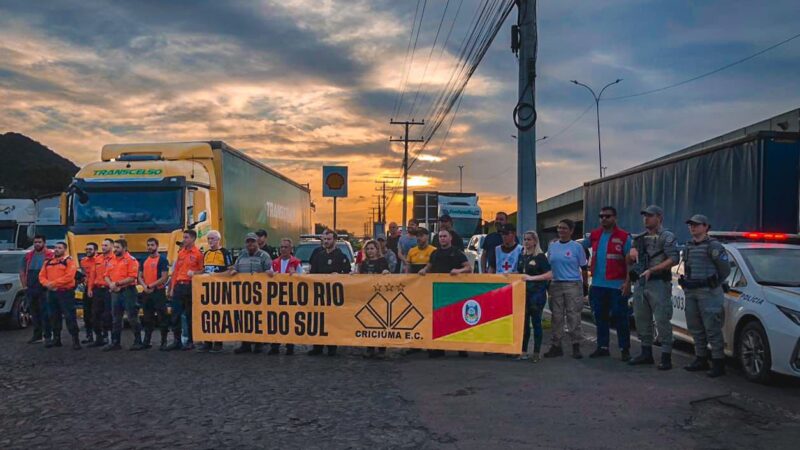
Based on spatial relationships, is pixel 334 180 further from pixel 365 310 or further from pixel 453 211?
pixel 365 310

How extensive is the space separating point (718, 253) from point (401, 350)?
15.0 ft

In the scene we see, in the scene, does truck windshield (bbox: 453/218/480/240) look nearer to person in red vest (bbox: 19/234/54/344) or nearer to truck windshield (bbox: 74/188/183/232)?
truck windshield (bbox: 74/188/183/232)

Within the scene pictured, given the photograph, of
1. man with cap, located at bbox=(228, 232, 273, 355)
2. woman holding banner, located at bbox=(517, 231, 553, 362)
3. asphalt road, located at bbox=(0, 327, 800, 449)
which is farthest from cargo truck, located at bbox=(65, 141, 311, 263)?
woman holding banner, located at bbox=(517, 231, 553, 362)

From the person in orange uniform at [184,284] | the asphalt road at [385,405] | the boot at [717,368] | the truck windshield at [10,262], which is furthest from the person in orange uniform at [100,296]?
the boot at [717,368]

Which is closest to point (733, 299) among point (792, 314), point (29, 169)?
point (792, 314)

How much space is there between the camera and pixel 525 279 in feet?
33.3

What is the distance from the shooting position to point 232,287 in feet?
36.8

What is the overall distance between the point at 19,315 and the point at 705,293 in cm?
1274

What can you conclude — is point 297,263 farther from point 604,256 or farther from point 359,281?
point 604,256

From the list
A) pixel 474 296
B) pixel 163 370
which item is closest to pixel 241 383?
pixel 163 370

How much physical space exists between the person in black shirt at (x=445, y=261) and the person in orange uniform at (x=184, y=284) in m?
3.61

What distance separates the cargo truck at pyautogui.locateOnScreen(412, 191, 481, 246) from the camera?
3294cm

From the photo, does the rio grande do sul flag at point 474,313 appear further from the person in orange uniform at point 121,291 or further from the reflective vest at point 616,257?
the person in orange uniform at point 121,291

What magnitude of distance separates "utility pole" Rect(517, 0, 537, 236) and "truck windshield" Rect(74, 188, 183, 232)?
665cm
